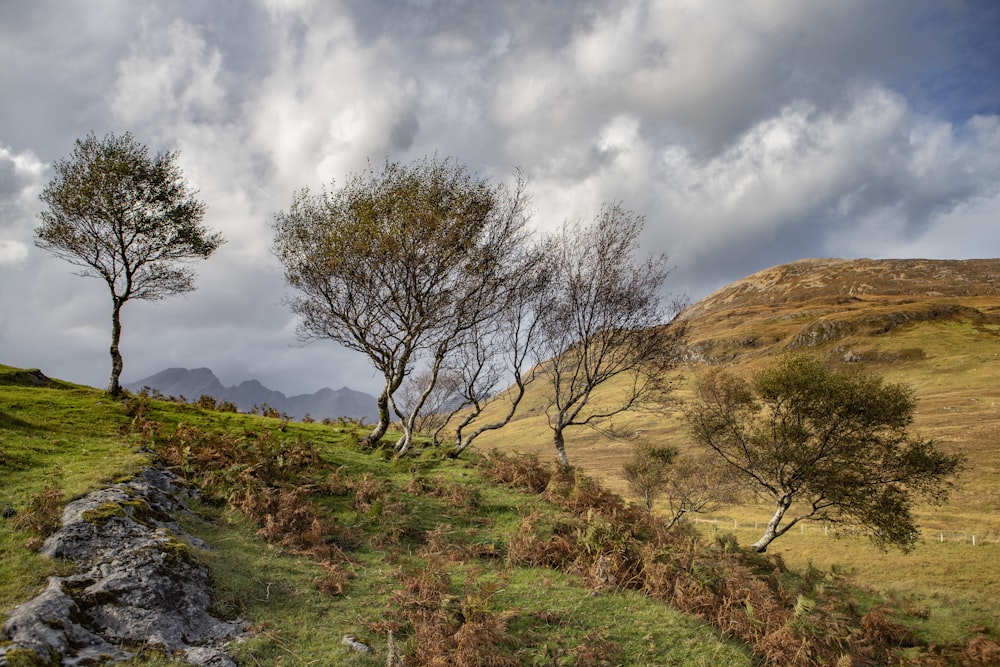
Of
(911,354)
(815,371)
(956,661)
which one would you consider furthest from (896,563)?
(911,354)

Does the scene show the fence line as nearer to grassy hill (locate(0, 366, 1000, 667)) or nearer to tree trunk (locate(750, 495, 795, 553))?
tree trunk (locate(750, 495, 795, 553))

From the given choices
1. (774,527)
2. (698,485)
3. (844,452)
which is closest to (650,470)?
(698,485)

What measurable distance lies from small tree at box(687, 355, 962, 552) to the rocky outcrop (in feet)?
110

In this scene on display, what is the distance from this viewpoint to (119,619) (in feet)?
26.3

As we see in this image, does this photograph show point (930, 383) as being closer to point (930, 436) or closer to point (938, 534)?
point (930, 436)

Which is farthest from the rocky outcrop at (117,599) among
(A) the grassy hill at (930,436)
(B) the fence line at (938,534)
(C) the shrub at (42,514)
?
(B) the fence line at (938,534)

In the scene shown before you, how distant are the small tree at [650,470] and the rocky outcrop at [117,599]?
50.7m

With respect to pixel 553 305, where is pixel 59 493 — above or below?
below

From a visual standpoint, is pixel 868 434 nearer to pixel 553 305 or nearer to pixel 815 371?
pixel 815 371

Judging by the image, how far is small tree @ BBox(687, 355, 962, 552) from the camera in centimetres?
3300

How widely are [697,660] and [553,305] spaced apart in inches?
838

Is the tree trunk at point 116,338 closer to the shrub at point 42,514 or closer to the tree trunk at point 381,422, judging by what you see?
the tree trunk at point 381,422

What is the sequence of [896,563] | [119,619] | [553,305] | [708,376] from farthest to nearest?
[896,563] < [708,376] < [553,305] < [119,619]

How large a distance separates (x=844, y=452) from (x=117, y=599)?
39905mm
